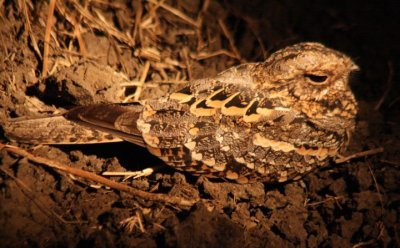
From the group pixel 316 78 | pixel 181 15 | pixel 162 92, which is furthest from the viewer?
pixel 181 15

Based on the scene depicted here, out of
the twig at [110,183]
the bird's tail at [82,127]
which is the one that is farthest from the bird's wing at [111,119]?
the twig at [110,183]

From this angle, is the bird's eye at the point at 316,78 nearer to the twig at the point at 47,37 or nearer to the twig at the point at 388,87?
the twig at the point at 388,87

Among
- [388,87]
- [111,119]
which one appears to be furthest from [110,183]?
[388,87]

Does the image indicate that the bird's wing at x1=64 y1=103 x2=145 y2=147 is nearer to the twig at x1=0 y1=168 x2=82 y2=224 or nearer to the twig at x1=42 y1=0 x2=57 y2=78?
the twig at x1=0 y1=168 x2=82 y2=224

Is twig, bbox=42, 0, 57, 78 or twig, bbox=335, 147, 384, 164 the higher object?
twig, bbox=42, 0, 57, 78

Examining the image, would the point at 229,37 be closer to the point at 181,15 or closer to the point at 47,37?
the point at 181,15

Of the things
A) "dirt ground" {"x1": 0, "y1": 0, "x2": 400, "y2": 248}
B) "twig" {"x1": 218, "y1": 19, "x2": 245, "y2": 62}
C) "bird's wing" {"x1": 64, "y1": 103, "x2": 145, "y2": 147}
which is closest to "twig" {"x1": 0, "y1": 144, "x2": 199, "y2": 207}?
"dirt ground" {"x1": 0, "y1": 0, "x2": 400, "y2": 248}
